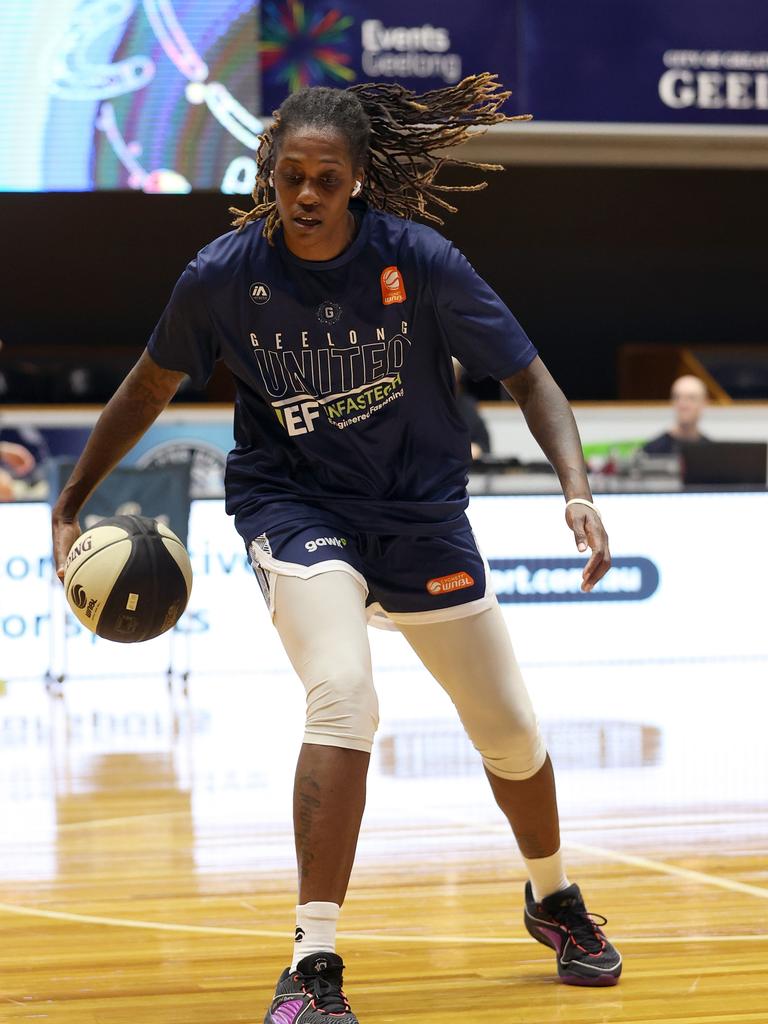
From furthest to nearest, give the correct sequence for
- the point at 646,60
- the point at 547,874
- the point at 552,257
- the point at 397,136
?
the point at 552,257 < the point at 646,60 < the point at 547,874 < the point at 397,136

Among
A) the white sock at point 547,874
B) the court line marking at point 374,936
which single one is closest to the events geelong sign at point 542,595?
the court line marking at point 374,936

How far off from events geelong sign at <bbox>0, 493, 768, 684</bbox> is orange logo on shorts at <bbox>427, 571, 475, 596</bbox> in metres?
4.75

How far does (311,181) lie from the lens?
2857 millimetres

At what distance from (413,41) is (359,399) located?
30.8ft

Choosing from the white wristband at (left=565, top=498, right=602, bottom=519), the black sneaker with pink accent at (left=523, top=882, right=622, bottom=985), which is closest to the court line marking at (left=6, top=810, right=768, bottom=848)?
the black sneaker with pink accent at (left=523, top=882, right=622, bottom=985)

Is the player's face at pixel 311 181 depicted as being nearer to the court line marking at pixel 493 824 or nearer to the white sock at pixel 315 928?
the white sock at pixel 315 928

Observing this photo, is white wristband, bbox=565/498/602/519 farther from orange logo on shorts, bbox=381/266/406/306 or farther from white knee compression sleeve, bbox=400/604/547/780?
orange logo on shorts, bbox=381/266/406/306

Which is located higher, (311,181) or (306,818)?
(311,181)

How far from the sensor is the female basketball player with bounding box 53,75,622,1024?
292cm

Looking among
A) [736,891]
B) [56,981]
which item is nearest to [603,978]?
[736,891]

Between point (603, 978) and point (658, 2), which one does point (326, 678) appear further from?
point (658, 2)

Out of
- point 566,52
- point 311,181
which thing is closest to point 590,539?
point 311,181

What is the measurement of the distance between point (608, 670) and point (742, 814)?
306 cm

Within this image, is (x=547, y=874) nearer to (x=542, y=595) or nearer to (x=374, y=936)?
(x=374, y=936)
